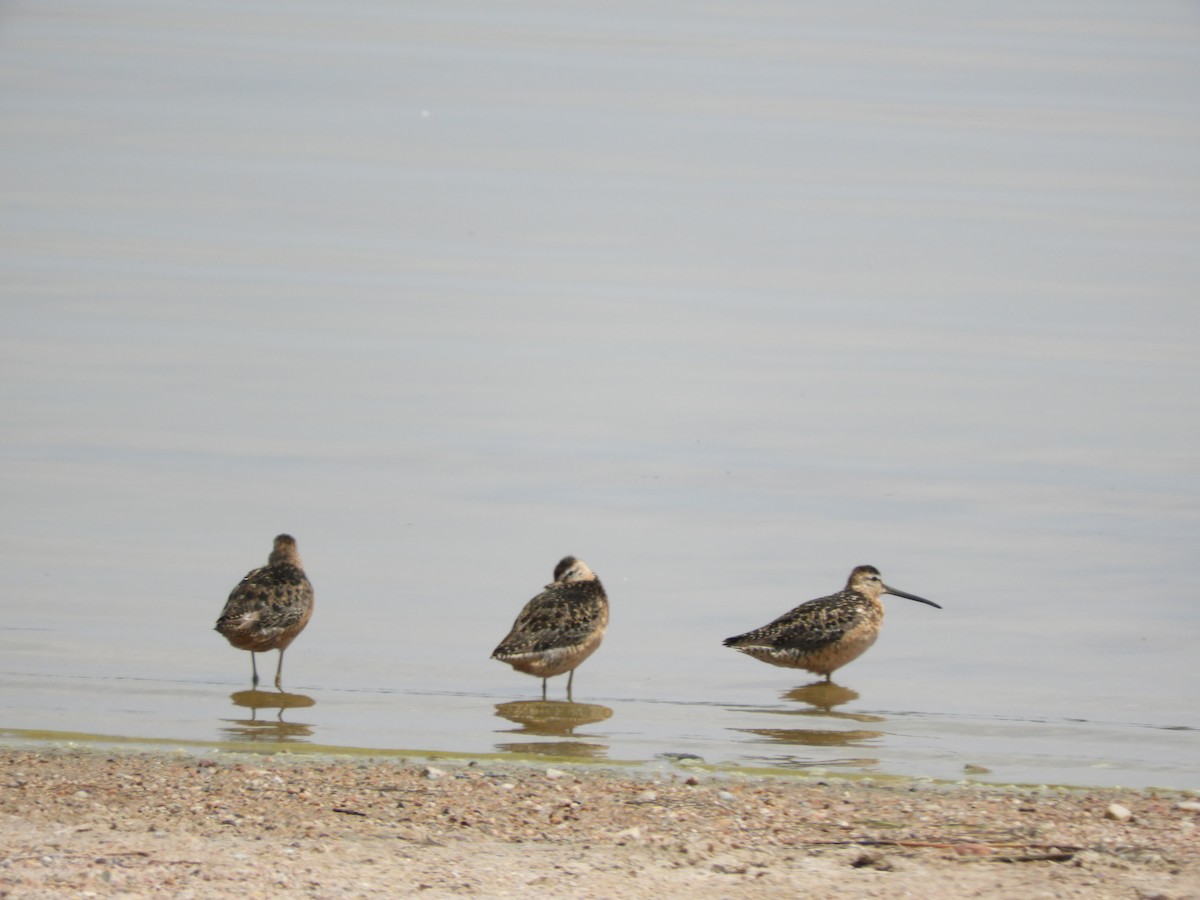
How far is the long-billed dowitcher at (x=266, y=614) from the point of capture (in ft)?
33.4

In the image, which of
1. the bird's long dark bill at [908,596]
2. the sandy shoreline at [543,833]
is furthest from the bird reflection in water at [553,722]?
the bird's long dark bill at [908,596]

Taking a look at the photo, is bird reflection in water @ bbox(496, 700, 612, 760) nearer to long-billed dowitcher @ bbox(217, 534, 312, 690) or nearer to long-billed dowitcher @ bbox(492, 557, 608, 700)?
long-billed dowitcher @ bbox(492, 557, 608, 700)

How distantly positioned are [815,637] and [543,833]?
4331mm

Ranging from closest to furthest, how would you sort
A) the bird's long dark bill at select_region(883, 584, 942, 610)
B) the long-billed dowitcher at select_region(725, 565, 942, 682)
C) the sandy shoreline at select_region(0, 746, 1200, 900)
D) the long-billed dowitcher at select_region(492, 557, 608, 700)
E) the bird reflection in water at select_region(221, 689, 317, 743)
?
the sandy shoreline at select_region(0, 746, 1200, 900)
the bird reflection in water at select_region(221, 689, 317, 743)
the long-billed dowitcher at select_region(492, 557, 608, 700)
the long-billed dowitcher at select_region(725, 565, 942, 682)
the bird's long dark bill at select_region(883, 584, 942, 610)

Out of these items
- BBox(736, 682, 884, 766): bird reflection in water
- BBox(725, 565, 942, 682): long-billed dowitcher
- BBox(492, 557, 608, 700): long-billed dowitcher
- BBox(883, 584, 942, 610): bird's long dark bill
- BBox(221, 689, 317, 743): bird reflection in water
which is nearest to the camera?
BBox(736, 682, 884, 766): bird reflection in water

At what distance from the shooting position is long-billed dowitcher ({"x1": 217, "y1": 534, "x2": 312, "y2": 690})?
1020 cm

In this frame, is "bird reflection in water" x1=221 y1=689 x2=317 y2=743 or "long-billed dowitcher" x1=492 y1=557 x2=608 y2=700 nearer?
"bird reflection in water" x1=221 y1=689 x2=317 y2=743

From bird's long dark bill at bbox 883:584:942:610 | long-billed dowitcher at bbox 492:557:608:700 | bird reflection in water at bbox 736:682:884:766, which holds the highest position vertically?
bird's long dark bill at bbox 883:584:942:610

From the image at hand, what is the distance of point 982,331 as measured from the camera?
70.3ft

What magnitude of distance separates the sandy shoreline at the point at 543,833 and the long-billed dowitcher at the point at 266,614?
217 centimetres

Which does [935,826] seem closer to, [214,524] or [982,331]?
[214,524]

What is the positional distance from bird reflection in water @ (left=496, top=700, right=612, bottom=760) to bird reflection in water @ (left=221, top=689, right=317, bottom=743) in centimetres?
92

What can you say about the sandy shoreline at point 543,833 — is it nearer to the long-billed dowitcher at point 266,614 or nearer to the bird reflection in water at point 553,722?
the bird reflection in water at point 553,722

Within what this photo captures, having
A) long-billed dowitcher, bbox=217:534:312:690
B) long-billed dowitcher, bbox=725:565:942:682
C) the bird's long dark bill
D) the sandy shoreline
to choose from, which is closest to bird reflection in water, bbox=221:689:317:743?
long-billed dowitcher, bbox=217:534:312:690
